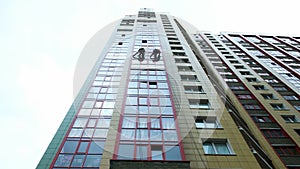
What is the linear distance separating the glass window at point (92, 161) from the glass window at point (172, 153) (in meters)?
4.57

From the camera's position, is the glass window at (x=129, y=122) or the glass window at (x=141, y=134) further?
the glass window at (x=129, y=122)

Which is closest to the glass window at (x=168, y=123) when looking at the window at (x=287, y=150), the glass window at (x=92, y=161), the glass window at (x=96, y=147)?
the glass window at (x=96, y=147)

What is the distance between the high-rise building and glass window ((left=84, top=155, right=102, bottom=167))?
6 centimetres

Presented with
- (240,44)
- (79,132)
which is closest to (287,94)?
(240,44)

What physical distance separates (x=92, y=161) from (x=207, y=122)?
27.0 feet

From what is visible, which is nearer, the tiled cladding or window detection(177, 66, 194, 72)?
the tiled cladding

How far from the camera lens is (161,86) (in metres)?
17.9

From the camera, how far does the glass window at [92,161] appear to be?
12.5m

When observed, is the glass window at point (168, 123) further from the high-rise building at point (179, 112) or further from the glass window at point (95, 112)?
the glass window at point (95, 112)

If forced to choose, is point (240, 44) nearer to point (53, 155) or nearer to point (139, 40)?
point (139, 40)

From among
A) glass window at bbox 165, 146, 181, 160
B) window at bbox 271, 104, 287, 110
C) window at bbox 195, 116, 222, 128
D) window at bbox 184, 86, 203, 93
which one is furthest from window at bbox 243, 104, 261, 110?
glass window at bbox 165, 146, 181, 160

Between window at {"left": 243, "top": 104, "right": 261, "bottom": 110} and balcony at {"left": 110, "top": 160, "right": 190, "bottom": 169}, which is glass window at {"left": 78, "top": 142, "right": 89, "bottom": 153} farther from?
window at {"left": 243, "top": 104, "right": 261, "bottom": 110}

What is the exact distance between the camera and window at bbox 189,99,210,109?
16.5 meters

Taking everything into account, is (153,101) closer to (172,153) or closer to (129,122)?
(129,122)
